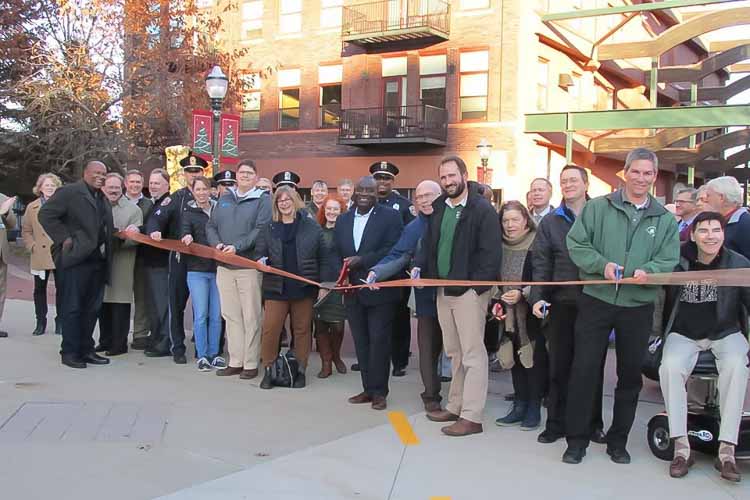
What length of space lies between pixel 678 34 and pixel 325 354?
72.9ft

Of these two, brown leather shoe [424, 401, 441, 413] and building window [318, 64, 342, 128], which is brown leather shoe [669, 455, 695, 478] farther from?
building window [318, 64, 342, 128]

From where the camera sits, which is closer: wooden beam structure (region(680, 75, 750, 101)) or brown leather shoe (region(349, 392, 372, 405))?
brown leather shoe (region(349, 392, 372, 405))

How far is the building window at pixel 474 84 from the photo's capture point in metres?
25.2

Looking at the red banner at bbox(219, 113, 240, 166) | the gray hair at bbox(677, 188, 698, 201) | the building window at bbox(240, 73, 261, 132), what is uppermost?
the building window at bbox(240, 73, 261, 132)

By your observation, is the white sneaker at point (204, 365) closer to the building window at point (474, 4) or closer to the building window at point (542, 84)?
the building window at point (542, 84)

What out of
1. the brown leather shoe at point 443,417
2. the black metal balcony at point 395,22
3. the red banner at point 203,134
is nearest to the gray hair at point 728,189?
the brown leather shoe at point 443,417

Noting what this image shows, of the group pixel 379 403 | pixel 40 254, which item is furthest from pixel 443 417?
pixel 40 254

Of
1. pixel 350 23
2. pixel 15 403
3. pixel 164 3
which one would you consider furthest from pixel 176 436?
pixel 350 23

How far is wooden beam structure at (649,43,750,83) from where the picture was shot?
28672mm

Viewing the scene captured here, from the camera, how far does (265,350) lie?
759cm

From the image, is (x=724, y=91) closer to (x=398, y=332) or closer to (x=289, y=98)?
(x=289, y=98)

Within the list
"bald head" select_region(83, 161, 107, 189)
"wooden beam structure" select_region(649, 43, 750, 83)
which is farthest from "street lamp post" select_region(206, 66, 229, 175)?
"wooden beam structure" select_region(649, 43, 750, 83)

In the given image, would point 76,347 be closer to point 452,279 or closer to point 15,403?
point 15,403

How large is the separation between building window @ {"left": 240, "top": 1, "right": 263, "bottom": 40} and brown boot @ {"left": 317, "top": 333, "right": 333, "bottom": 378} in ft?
78.7
